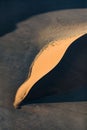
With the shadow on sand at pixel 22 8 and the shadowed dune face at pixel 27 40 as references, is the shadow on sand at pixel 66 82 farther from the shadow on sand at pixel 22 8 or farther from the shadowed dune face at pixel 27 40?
the shadow on sand at pixel 22 8

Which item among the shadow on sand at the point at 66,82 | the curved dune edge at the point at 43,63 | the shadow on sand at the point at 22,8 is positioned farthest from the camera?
the shadow on sand at the point at 22,8

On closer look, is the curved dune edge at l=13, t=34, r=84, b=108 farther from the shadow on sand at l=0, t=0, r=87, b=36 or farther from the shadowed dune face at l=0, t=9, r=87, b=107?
the shadow on sand at l=0, t=0, r=87, b=36

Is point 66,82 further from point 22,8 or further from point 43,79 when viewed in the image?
point 22,8

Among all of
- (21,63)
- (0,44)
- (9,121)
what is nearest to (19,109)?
(9,121)

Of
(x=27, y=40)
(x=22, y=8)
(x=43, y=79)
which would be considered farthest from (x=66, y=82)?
(x=22, y=8)

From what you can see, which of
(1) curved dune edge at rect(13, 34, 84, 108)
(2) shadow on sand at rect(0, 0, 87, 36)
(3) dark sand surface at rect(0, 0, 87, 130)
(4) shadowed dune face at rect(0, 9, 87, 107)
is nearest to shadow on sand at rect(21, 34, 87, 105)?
(3) dark sand surface at rect(0, 0, 87, 130)

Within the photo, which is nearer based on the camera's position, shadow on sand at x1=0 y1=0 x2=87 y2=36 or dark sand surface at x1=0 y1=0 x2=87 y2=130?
dark sand surface at x1=0 y1=0 x2=87 y2=130

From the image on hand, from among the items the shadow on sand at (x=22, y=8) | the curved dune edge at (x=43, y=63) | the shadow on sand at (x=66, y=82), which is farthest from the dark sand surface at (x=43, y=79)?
the curved dune edge at (x=43, y=63)
